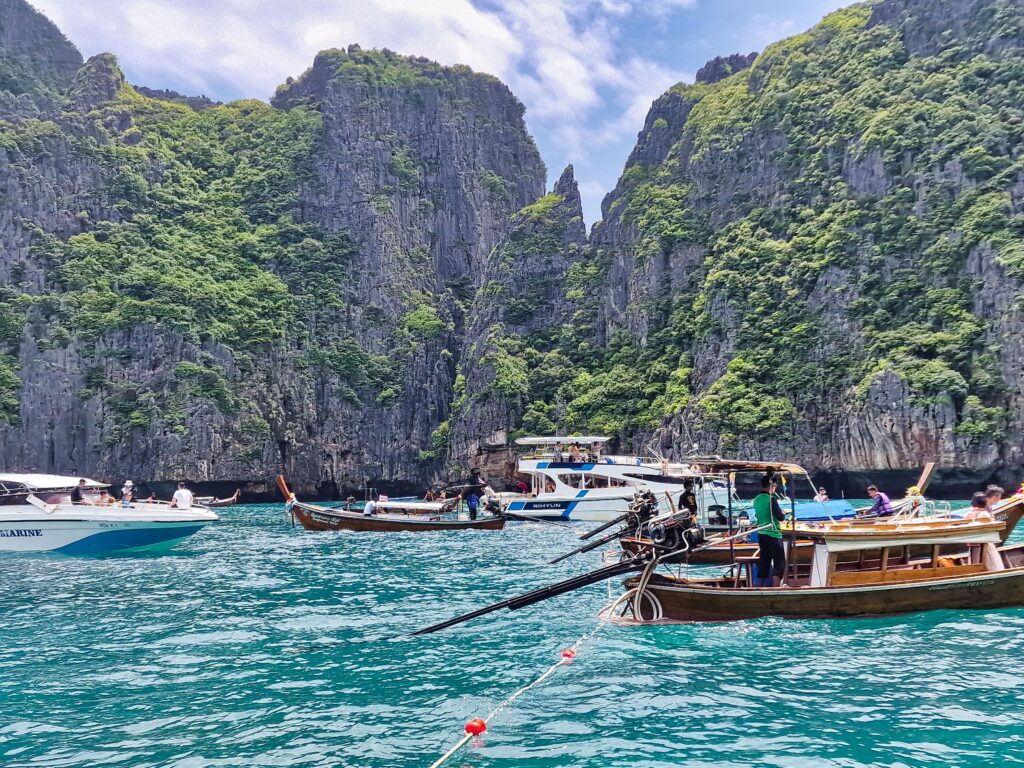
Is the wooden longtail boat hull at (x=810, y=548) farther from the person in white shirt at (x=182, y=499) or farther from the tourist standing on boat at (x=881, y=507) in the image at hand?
the person in white shirt at (x=182, y=499)

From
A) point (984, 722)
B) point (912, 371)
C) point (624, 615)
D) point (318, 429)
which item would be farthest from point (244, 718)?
point (318, 429)

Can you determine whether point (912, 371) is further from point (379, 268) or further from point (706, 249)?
point (379, 268)

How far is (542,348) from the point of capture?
271ft

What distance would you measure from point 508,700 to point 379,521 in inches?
967

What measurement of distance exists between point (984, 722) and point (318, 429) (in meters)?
76.6

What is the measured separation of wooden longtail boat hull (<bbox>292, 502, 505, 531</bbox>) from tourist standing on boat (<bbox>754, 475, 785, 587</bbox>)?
820 inches

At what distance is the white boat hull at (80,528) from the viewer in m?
24.3

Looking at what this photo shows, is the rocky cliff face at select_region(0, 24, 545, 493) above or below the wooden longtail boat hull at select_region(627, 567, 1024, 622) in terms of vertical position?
above

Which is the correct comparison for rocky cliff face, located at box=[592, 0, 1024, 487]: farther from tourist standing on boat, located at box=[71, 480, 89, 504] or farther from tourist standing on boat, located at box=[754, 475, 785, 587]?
tourist standing on boat, located at box=[71, 480, 89, 504]

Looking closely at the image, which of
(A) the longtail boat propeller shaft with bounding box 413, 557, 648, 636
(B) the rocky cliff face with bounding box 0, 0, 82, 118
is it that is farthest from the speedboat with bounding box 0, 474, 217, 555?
(B) the rocky cliff face with bounding box 0, 0, 82, 118

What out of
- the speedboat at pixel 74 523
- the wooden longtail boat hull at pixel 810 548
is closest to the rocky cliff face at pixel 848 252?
the wooden longtail boat hull at pixel 810 548

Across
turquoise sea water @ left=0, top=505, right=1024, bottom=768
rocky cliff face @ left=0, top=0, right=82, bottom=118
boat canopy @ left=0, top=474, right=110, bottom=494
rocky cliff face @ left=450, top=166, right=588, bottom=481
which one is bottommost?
turquoise sea water @ left=0, top=505, right=1024, bottom=768

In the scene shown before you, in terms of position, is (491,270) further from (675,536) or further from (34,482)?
(675,536)

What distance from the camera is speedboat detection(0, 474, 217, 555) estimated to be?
959 inches
